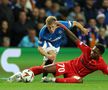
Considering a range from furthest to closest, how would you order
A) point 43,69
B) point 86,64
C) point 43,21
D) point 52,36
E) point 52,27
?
1. point 43,21
2. point 52,36
3. point 52,27
4. point 86,64
5. point 43,69

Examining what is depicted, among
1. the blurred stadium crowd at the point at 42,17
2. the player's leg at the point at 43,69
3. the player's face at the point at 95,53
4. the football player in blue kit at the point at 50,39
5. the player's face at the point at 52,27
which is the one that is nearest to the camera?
the player's face at the point at 95,53

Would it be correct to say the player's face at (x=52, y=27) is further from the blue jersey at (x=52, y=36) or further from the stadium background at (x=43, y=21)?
the stadium background at (x=43, y=21)

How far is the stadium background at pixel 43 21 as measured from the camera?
51.4 feet

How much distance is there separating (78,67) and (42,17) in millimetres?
5011

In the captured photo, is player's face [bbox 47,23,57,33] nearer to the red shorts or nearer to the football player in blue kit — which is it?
the football player in blue kit

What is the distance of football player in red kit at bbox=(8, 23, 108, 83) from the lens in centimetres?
1252

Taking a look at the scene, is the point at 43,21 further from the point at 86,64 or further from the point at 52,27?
the point at 86,64

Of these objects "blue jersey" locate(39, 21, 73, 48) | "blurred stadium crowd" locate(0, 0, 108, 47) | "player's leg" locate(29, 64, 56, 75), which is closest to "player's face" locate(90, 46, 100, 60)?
"player's leg" locate(29, 64, 56, 75)

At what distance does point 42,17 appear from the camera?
17.5 m

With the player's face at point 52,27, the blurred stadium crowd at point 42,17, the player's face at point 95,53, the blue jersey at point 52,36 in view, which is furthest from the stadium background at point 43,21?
the player's face at point 95,53

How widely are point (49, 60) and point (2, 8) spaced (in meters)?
3.92

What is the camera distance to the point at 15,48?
15617 mm

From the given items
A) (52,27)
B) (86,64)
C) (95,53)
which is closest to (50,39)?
(52,27)

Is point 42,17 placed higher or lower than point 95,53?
higher
